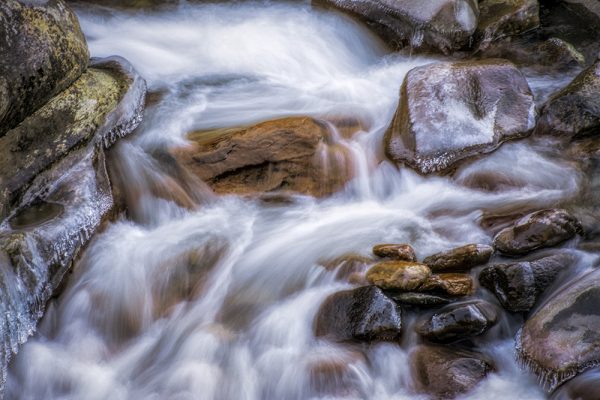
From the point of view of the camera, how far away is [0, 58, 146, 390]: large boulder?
4.55 m

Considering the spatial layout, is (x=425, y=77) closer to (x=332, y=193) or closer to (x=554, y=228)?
(x=332, y=193)

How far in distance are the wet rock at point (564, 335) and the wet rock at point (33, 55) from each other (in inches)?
162

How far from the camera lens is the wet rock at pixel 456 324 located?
4340mm

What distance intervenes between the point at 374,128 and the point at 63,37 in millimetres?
2952

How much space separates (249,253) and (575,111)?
3.31 metres

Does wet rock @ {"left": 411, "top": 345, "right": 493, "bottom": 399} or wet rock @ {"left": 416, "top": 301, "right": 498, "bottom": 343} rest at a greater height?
wet rock @ {"left": 416, "top": 301, "right": 498, "bottom": 343}

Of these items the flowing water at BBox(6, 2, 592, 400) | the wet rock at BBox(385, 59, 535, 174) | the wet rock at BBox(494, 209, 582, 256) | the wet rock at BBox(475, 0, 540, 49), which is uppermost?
the wet rock at BBox(475, 0, 540, 49)

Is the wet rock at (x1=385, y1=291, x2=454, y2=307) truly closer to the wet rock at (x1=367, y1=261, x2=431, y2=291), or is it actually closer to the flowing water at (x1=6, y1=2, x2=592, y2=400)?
the wet rock at (x1=367, y1=261, x2=431, y2=291)

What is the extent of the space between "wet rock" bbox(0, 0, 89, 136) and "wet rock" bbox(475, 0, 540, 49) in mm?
4526

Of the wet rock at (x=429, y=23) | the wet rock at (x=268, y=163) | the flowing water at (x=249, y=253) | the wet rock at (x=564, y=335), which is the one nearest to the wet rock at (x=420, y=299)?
the flowing water at (x=249, y=253)

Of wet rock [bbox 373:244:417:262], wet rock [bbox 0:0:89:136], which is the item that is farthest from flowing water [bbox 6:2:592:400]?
wet rock [bbox 0:0:89:136]

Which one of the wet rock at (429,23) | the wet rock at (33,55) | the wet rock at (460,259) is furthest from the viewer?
the wet rock at (429,23)

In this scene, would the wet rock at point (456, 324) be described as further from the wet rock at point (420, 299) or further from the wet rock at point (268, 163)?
the wet rock at point (268, 163)

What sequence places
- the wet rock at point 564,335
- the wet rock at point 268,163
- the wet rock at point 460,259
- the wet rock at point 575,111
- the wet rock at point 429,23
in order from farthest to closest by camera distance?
the wet rock at point 429,23, the wet rock at point 575,111, the wet rock at point 268,163, the wet rock at point 460,259, the wet rock at point 564,335
